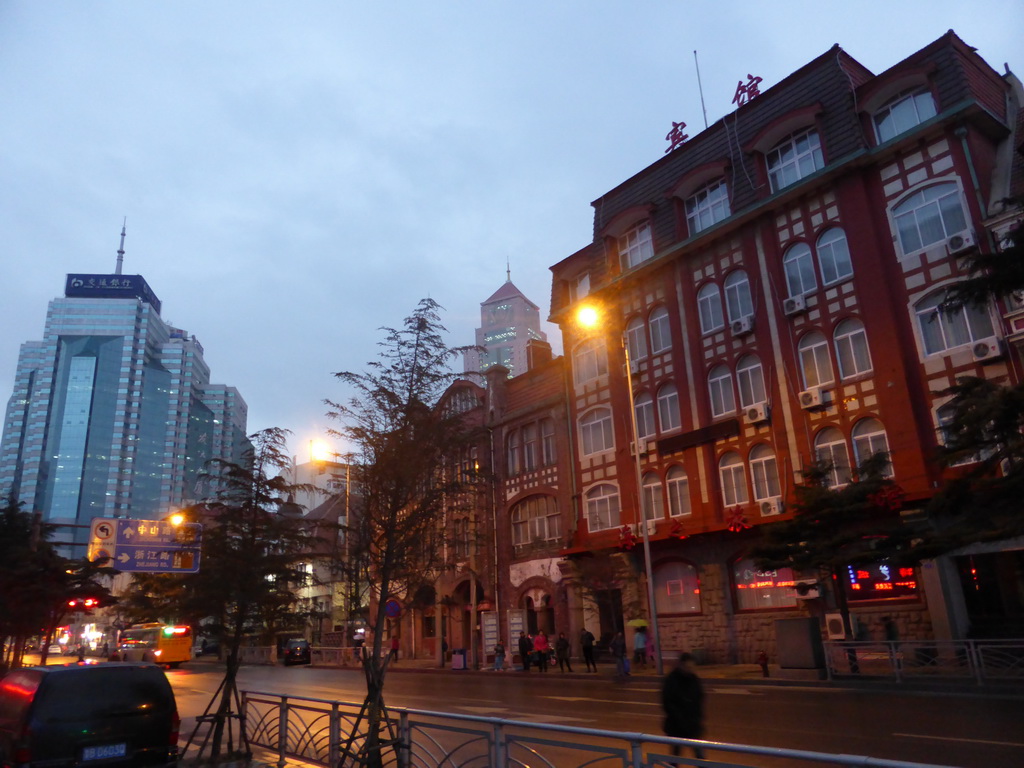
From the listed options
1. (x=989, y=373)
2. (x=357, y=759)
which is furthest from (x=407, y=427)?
(x=989, y=373)

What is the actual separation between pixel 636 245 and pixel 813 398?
41.7ft

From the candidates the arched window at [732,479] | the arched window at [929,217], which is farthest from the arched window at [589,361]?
the arched window at [929,217]

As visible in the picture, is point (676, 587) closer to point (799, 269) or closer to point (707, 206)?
point (799, 269)

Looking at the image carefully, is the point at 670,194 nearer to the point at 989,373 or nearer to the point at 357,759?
the point at 989,373

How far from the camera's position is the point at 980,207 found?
23094 millimetres

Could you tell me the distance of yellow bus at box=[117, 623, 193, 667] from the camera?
4291cm

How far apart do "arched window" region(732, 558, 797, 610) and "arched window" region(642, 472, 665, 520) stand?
13.3ft

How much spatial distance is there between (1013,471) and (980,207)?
479 inches

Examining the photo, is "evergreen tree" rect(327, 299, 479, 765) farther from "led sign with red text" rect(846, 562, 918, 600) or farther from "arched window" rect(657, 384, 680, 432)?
"arched window" rect(657, 384, 680, 432)

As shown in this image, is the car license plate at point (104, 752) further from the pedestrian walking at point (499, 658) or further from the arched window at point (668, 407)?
the pedestrian walking at point (499, 658)

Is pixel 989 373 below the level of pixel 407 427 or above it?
above

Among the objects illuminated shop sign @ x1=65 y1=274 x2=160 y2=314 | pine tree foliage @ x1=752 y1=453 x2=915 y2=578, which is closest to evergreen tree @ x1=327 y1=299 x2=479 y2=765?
pine tree foliage @ x1=752 y1=453 x2=915 y2=578

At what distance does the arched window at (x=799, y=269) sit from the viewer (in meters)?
27.4

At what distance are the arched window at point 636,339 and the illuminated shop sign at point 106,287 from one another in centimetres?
14870
